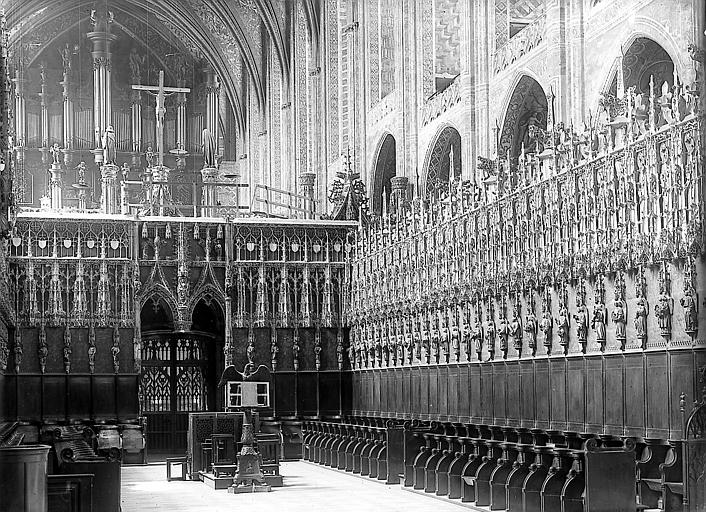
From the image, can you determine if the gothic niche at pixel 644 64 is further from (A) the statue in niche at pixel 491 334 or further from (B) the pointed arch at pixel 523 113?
(A) the statue in niche at pixel 491 334

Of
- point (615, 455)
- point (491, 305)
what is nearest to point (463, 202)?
point (491, 305)

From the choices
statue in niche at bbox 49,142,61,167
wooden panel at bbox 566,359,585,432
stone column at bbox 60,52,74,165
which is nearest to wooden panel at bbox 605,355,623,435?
wooden panel at bbox 566,359,585,432

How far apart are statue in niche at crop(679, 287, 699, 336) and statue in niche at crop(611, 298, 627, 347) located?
1563 mm

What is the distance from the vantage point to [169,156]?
1912 inches

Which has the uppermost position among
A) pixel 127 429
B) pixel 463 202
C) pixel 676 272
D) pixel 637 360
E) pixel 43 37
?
pixel 43 37

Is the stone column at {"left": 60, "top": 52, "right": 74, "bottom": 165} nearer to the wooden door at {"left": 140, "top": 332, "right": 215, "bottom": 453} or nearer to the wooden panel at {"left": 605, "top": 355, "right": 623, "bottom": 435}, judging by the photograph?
the wooden door at {"left": 140, "top": 332, "right": 215, "bottom": 453}

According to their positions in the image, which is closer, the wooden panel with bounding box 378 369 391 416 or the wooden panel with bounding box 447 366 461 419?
the wooden panel with bounding box 447 366 461 419

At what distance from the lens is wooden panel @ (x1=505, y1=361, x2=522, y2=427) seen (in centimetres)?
1907

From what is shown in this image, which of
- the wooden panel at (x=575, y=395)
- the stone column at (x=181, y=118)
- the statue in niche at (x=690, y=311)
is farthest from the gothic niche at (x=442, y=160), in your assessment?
the stone column at (x=181, y=118)

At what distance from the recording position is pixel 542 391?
18.1m

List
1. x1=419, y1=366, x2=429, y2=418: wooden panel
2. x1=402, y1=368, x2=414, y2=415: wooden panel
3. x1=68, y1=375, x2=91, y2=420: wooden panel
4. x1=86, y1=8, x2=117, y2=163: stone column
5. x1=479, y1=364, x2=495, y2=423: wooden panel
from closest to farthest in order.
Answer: x1=479, y1=364, x2=495, y2=423: wooden panel, x1=419, y1=366, x2=429, y2=418: wooden panel, x1=402, y1=368, x2=414, y2=415: wooden panel, x1=68, y1=375, x2=91, y2=420: wooden panel, x1=86, y1=8, x2=117, y2=163: stone column

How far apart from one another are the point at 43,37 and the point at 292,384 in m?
25.6

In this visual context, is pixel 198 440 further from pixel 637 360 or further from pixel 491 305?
pixel 637 360

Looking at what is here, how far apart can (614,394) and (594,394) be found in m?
0.64
